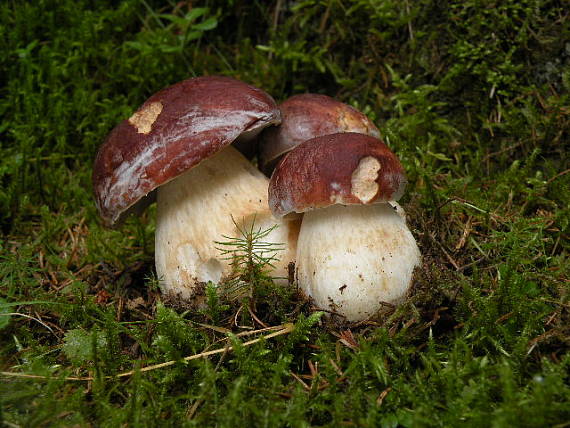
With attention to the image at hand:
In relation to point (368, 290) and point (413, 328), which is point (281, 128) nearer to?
point (368, 290)

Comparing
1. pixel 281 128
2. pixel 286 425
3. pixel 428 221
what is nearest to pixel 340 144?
pixel 281 128

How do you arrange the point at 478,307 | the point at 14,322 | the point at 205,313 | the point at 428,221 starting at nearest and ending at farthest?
the point at 478,307 → the point at 205,313 → the point at 14,322 → the point at 428,221

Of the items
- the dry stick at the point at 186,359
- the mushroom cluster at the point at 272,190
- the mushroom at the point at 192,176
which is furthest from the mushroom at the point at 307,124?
the dry stick at the point at 186,359

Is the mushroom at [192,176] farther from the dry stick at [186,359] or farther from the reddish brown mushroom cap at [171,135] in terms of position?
the dry stick at [186,359]

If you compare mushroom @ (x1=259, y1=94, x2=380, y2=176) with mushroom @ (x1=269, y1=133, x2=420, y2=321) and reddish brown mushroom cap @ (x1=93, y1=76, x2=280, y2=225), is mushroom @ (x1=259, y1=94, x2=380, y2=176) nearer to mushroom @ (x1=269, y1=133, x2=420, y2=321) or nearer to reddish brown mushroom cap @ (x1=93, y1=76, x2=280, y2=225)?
reddish brown mushroom cap @ (x1=93, y1=76, x2=280, y2=225)

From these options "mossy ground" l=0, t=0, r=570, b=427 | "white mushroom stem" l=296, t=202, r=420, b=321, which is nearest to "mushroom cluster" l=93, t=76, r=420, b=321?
"white mushroom stem" l=296, t=202, r=420, b=321

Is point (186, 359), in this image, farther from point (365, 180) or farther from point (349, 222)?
point (365, 180)
